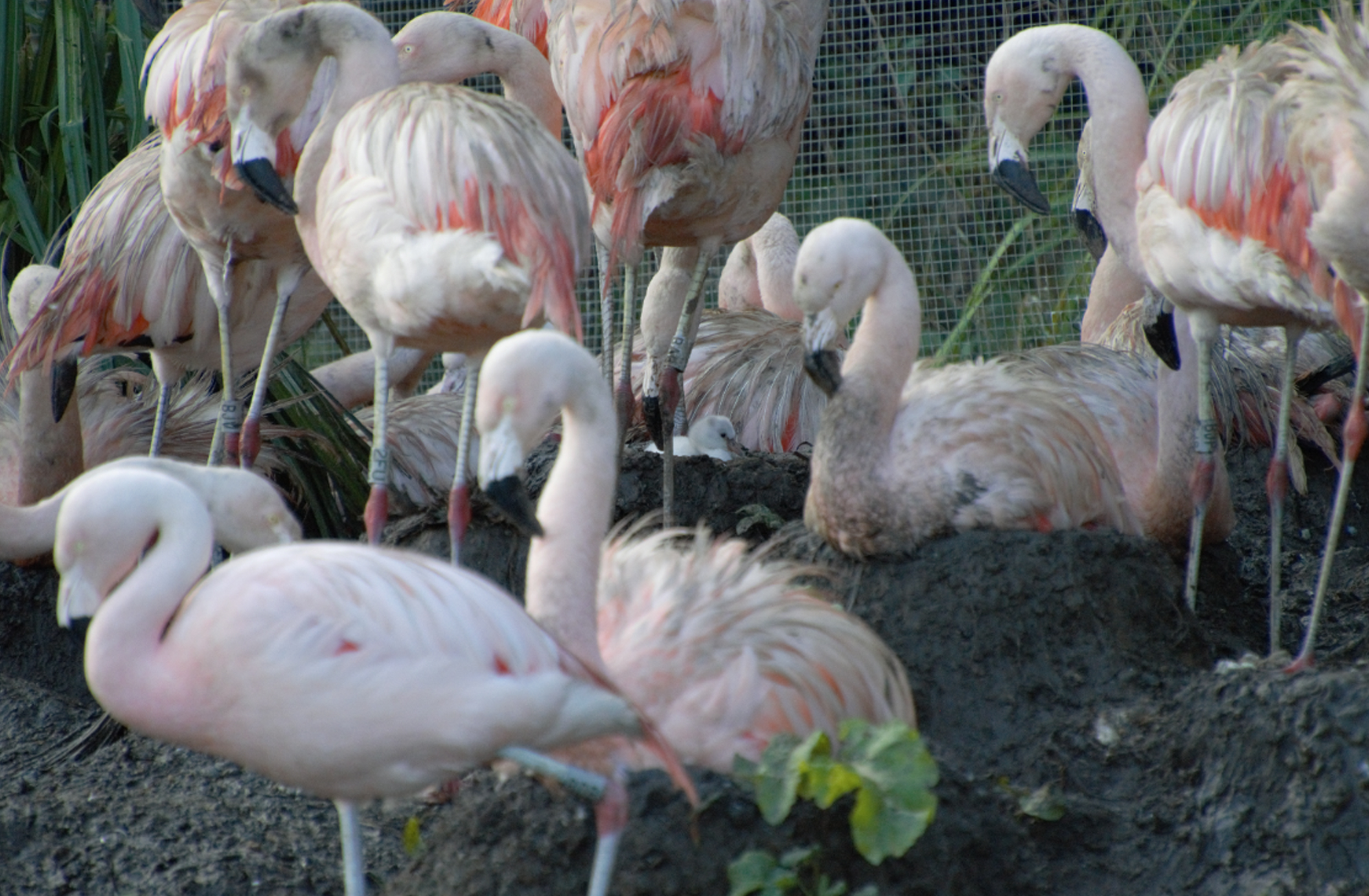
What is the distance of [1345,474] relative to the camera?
3.17m

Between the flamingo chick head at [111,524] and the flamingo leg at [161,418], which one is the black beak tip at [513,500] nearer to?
the flamingo chick head at [111,524]

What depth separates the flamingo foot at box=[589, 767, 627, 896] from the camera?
82.7 inches

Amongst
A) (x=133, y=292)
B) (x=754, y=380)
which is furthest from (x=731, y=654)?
(x=754, y=380)

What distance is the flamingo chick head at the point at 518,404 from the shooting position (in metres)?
2.28

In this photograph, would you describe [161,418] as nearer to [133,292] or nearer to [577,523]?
[133,292]

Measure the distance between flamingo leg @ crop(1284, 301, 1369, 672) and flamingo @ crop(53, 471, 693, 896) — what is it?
4.88 feet

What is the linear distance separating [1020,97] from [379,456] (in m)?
1.73

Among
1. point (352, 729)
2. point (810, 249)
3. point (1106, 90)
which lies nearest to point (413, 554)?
point (352, 729)

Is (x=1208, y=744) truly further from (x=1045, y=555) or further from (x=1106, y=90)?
(x=1106, y=90)

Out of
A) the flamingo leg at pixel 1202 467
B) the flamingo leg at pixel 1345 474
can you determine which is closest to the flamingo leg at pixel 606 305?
the flamingo leg at pixel 1202 467

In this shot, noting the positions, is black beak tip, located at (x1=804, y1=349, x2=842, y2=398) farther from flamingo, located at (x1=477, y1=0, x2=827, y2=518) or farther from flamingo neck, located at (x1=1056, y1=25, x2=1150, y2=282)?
flamingo neck, located at (x1=1056, y1=25, x2=1150, y2=282)

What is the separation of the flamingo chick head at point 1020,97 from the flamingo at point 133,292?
69.6 inches

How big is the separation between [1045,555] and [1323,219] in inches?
31.6

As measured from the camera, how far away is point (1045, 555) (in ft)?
10.1
